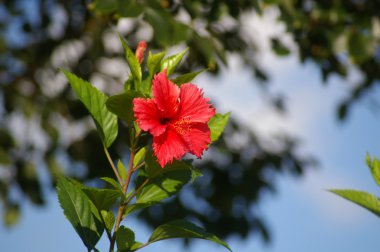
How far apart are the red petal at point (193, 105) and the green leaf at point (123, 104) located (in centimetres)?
10

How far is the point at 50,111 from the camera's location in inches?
170

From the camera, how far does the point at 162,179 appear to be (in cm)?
136

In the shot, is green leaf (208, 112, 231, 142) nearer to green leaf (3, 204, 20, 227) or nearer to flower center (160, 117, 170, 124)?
flower center (160, 117, 170, 124)

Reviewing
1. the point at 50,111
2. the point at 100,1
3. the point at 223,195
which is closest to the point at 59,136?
the point at 50,111

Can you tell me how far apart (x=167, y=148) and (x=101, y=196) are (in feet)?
0.57

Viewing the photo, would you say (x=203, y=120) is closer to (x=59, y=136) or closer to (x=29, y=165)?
(x=59, y=136)

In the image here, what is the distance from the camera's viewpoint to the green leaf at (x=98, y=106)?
1355 millimetres

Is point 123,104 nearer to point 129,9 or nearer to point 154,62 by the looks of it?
point 154,62

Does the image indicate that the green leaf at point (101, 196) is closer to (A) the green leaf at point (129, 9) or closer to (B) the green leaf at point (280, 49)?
(A) the green leaf at point (129, 9)

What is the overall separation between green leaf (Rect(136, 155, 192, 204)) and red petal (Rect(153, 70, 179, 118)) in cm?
12

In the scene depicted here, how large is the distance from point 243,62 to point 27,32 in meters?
1.78

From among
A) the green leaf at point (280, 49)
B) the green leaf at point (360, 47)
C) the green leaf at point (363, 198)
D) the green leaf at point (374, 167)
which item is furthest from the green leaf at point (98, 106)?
the green leaf at point (280, 49)

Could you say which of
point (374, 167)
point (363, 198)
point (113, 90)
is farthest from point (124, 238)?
point (113, 90)

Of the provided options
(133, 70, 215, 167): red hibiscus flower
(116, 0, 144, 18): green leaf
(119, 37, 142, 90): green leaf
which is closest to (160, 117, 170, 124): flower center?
(133, 70, 215, 167): red hibiscus flower
